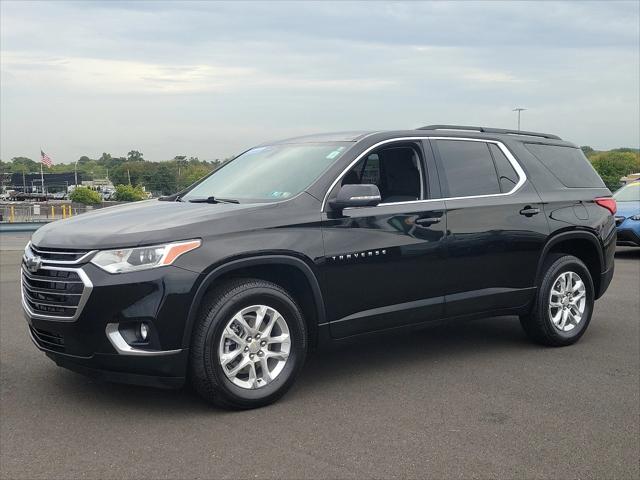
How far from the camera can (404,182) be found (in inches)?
206

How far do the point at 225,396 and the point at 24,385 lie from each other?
1.65 m

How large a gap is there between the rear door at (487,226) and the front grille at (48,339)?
2707 mm

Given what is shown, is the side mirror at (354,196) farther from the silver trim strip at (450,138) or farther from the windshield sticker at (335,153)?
the windshield sticker at (335,153)

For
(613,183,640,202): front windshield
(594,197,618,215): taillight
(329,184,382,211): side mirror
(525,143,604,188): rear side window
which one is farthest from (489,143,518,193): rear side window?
(613,183,640,202): front windshield

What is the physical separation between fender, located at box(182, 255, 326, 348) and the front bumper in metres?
0.04

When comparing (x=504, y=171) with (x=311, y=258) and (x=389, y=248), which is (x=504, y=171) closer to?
(x=389, y=248)

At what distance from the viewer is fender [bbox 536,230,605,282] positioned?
5715mm

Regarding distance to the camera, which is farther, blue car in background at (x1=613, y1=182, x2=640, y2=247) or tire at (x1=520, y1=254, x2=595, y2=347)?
blue car in background at (x1=613, y1=182, x2=640, y2=247)

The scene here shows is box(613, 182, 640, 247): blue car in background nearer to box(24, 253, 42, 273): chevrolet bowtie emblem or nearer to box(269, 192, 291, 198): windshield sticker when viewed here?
box(269, 192, 291, 198): windshield sticker

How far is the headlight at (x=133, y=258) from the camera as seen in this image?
3914 millimetres

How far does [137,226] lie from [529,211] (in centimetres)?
320

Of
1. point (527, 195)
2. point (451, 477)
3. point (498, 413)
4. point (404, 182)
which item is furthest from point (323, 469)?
point (527, 195)

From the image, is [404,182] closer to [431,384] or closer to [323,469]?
[431,384]

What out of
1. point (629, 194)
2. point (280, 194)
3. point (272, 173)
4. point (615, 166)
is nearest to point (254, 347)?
point (280, 194)
